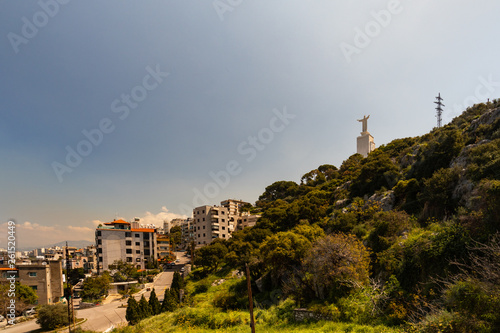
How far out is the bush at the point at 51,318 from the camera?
20.6 m

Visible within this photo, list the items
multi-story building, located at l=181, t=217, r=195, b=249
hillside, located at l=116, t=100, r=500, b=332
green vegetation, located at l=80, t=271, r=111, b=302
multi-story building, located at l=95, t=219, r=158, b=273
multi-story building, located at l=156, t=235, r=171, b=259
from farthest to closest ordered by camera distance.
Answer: multi-story building, located at l=181, t=217, r=195, b=249 < multi-story building, located at l=156, t=235, r=171, b=259 < multi-story building, located at l=95, t=219, r=158, b=273 < green vegetation, located at l=80, t=271, r=111, b=302 < hillside, located at l=116, t=100, r=500, b=332

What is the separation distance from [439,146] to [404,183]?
4.51 m

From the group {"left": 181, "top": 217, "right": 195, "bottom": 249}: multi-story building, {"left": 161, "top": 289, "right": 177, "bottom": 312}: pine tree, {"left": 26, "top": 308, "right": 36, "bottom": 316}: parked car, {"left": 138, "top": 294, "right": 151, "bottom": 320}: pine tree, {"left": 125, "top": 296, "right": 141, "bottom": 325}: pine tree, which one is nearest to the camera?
{"left": 125, "top": 296, "right": 141, "bottom": 325}: pine tree

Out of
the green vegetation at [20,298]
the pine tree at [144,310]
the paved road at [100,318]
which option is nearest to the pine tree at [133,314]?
the pine tree at [144,310]

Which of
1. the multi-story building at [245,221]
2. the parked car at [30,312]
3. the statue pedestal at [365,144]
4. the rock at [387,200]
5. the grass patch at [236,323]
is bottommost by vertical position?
the parked car at [30,312]

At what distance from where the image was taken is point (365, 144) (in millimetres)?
52000

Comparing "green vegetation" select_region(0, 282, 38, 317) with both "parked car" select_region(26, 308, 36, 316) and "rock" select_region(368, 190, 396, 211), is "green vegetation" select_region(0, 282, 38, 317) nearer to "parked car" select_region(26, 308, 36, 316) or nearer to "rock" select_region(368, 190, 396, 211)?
"parked car" select_region(26, 308, 36, 316)

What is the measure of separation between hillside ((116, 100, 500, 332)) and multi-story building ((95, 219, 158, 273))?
1258 inches

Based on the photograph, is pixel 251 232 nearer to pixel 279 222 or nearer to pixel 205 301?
pixel 279 222

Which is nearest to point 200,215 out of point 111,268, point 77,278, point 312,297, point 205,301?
point 111,268

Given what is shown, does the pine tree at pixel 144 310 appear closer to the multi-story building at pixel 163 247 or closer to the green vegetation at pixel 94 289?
the green vegetation at pixel 94 289

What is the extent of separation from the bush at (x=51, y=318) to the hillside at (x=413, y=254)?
11262mm

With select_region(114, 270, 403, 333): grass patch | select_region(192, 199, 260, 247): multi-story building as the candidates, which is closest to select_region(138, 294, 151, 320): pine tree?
select_region(114, 270, 403, 333): grass patch

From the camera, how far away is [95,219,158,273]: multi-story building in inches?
1833
